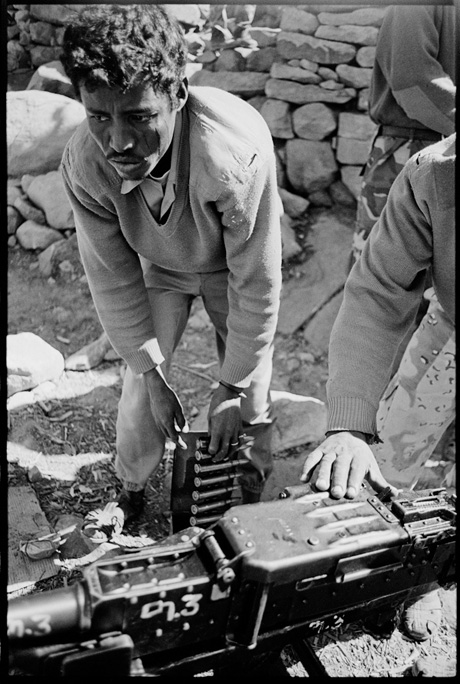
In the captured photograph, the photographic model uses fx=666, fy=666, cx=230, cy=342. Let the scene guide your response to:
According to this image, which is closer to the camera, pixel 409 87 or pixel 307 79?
pixel 409 87

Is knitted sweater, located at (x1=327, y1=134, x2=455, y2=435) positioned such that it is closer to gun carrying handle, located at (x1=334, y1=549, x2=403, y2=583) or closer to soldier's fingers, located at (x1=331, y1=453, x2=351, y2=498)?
soldier's fingers, located at (x1=331, y1=453, x2=351, y2=498)

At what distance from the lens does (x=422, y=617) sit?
2836mm

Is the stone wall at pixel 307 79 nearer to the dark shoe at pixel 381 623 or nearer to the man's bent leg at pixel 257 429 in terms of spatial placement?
the man's bent leg at pixel 257 429

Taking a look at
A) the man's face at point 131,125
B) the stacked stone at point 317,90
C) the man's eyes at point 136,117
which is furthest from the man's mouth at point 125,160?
the stacked stone at point 317,90

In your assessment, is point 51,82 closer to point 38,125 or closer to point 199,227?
point 38,125

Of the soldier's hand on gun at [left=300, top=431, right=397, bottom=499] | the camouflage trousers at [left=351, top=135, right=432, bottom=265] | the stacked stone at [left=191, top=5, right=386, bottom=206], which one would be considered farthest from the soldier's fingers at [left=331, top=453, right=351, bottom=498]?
the stacked stone at [left=191, top=5, right=386, bottom=206]

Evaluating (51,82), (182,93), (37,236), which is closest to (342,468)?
(182,93)

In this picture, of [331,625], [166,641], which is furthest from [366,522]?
[166,641]

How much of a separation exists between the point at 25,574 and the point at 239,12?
17.1ft

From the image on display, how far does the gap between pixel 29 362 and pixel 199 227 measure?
7.37 ft

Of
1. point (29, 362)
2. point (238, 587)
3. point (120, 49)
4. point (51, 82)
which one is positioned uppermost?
point (120, 49)

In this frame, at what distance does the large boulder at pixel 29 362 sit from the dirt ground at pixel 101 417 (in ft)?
0.43

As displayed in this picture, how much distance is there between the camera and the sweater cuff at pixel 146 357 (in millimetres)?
2836

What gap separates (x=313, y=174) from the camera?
5.63m
